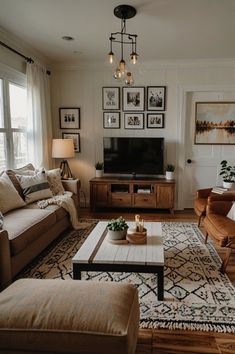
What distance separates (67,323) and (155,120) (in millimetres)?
4063

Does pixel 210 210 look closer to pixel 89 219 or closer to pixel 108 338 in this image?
pixel 89 219

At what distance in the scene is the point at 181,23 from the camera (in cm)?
309

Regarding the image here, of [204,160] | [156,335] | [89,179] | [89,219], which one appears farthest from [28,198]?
[204,160]

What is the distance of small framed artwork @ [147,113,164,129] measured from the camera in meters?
4.75

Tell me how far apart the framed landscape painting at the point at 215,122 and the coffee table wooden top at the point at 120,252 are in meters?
2.92

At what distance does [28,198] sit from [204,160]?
10.6 feet

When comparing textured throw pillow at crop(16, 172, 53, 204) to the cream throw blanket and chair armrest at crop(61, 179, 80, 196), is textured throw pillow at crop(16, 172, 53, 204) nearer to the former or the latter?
the cream throw blanket

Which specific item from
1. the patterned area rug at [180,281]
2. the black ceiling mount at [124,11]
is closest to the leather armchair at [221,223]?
the patterned area rug at [180,281]

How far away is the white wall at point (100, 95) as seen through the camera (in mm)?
4559

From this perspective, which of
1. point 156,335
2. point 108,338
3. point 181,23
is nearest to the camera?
point 108,338

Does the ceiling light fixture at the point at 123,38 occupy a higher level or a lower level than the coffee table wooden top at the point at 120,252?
higher

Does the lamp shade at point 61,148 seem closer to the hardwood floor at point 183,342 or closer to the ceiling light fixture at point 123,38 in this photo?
the ceiling light fixture at point 123,38

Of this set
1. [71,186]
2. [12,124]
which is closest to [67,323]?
[71,186]

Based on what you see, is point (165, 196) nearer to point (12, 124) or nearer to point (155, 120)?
point (155, 120)
